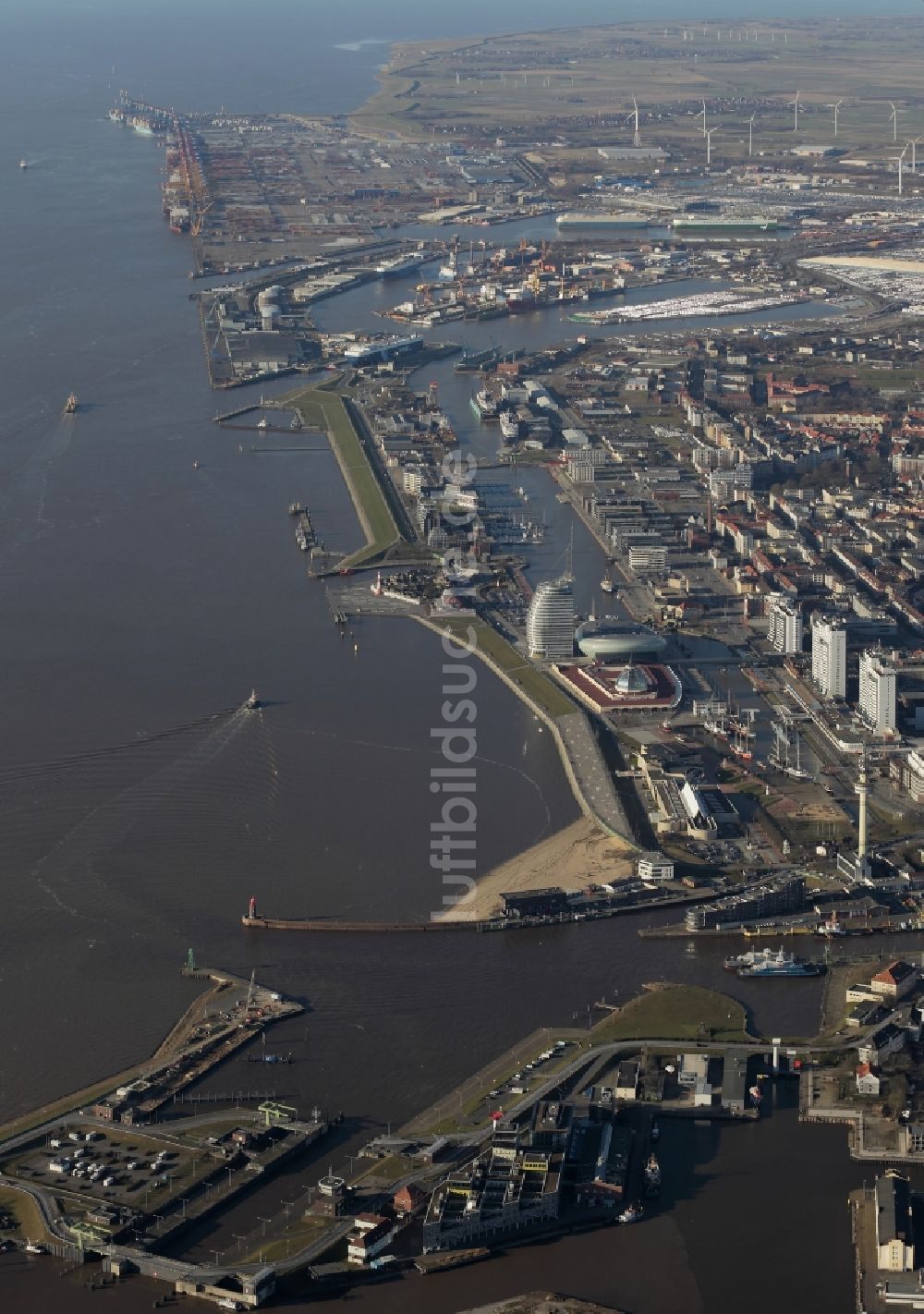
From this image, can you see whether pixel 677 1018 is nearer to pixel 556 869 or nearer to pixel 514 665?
pixel 556 869

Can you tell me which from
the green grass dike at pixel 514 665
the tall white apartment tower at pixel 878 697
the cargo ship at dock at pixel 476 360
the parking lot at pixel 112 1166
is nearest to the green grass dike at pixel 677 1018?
the parking lot at pixel 112 1166

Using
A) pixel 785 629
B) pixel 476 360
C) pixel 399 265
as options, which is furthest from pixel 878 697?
pixel 399 265

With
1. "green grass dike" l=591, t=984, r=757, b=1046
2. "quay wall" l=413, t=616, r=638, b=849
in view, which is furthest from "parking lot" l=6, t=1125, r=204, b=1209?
"quay wall" l=413, t=616, r=638, b=849

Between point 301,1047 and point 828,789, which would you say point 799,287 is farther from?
point 301,1047

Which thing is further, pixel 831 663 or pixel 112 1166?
pixel 831 663

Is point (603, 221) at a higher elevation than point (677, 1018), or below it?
higher

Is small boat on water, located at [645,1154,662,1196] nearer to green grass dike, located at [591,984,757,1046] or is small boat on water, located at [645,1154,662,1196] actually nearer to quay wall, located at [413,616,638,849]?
green grass dike, located at [591,984,757,1046]

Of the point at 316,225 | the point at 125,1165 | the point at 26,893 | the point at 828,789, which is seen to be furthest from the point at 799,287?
the point at 125,1165

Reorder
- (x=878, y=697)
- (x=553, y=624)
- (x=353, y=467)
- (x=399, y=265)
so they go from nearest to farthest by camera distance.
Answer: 1. (x=878, y=697)
2. (x=553, y=624)
3. (x=353, y=467)
4. (x=399, y=265)

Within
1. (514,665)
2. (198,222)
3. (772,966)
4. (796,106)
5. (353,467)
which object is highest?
(796,106)

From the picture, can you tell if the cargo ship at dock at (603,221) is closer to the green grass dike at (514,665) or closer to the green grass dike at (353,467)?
the green grass dike at (353,467)
